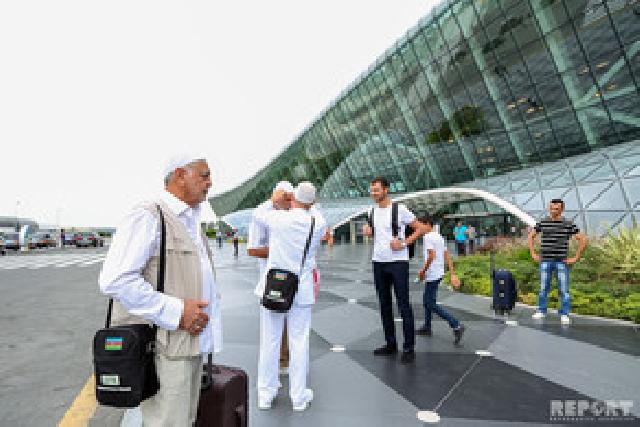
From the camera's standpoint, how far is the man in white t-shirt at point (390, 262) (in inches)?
160

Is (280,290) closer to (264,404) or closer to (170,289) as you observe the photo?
(264,404)


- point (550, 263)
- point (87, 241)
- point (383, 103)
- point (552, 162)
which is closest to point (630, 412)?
point (550, 263)

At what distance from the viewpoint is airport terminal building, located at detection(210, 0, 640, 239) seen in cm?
1451

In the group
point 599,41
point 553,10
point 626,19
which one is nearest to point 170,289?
point 626,19

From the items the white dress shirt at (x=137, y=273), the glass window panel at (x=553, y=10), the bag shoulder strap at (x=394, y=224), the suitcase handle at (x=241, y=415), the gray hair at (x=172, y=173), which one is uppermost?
the glass window panel at (x=553, y=10)

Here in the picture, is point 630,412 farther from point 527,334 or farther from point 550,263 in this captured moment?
point 550,263

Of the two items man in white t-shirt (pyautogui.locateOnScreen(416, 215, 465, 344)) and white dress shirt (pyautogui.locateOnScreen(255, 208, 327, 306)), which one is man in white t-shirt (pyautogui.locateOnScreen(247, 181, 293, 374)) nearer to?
white dress shirt (pyautogui.locateOnScreen(255, 208, 327, 306))

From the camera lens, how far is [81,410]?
3.09 metres

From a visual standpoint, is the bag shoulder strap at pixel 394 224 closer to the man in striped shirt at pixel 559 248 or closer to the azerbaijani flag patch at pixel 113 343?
the man in striped shirt at pixel 559 248

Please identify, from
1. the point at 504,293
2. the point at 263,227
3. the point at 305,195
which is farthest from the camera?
the point at 504,293

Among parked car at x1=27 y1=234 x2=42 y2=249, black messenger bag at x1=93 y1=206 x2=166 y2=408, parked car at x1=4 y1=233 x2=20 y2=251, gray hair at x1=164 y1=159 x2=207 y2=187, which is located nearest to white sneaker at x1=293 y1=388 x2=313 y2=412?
black messenger bag at x1=93 y1=206 x2=166 y2=408

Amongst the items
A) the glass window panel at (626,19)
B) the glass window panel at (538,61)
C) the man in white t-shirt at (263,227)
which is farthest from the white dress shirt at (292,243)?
the glass window panel at (538,61)

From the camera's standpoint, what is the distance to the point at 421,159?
26.1 meters

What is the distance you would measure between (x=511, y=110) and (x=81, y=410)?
2205 centimetres
